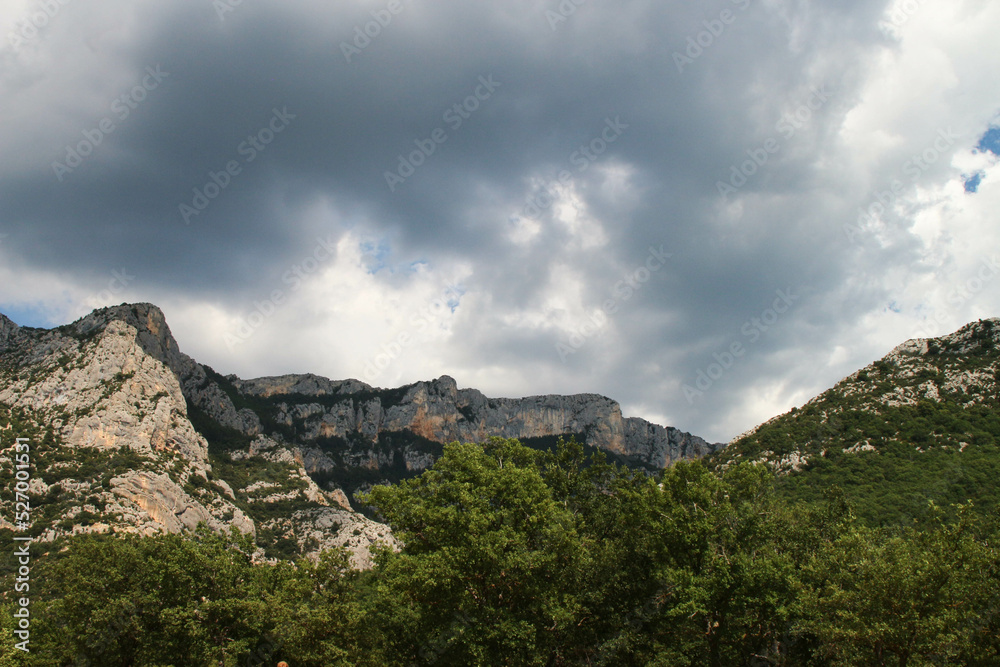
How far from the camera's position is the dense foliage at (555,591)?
1786cm

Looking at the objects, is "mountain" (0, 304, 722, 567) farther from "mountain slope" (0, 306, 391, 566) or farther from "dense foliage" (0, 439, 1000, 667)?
"dense foliage" (0, 439, 1000, 667)

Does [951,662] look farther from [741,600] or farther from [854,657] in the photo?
[741,600]

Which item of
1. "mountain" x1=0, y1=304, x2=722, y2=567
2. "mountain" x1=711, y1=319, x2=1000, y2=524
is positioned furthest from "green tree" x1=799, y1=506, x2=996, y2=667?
"mountain" x1=0, y1=304, x2=722, y2=567

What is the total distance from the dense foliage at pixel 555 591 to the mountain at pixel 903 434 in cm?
3490

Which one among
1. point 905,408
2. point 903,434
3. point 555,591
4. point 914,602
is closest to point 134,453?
point 555,591

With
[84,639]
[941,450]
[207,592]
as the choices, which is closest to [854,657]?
[207,592]

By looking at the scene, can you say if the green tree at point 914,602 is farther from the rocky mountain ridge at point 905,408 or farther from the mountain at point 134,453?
the mountain at point 134,453

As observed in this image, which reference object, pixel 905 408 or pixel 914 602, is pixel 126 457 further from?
pixel 905 408

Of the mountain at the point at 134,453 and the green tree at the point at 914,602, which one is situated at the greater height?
the mountain at the point at 134,453

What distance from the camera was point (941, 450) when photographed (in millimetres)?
65688

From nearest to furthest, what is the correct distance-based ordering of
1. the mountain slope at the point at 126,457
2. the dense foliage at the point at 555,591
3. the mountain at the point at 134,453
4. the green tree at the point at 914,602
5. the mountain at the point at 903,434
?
1. the green tree at the point at 914,602
2. the dense foliage at the point at 555,591
3. the mountain at the point at 903,434
4. the mountain slope at the point at 126,457
5. the mountain at the point at 134,453

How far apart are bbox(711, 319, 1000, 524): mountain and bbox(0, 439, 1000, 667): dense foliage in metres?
A: 34.9

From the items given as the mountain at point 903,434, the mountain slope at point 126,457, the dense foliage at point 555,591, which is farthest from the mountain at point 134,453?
the dense foliage at point 555,591

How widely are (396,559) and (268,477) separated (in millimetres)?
146882
